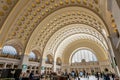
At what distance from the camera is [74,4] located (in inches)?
567

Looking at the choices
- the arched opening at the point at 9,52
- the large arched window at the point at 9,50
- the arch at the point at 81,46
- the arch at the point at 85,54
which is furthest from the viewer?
the arch at the point at 85,54

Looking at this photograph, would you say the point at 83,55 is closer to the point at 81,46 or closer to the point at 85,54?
the point at 85,54

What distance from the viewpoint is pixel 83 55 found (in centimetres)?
3198

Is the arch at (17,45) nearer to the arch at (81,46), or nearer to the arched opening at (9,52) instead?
the arched opening at (9,52)

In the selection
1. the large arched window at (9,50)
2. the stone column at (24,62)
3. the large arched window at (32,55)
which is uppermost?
the large arched window at (9,50)

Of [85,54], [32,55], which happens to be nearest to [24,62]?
[32,55]

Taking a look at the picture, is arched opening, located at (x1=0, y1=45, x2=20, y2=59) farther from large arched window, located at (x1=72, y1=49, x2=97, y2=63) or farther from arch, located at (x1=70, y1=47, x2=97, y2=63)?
large arched window, located at (x1=72, y1=49, x2=97, y2=63)

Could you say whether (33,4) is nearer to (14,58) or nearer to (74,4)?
(74,4)

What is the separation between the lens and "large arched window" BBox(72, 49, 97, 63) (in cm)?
3081

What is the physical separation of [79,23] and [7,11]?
13770 mm

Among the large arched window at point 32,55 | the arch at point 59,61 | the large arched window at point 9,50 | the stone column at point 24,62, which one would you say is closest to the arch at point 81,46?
the arch at point 59,61

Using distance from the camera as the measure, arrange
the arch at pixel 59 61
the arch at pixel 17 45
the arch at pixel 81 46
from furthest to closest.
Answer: the arch at pixel 59 61 → the arch at pixel 81 46 → the arch at pixel 17 45

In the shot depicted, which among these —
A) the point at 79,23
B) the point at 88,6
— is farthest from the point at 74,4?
the point at 79,23

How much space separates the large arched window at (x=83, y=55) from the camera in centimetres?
3081
